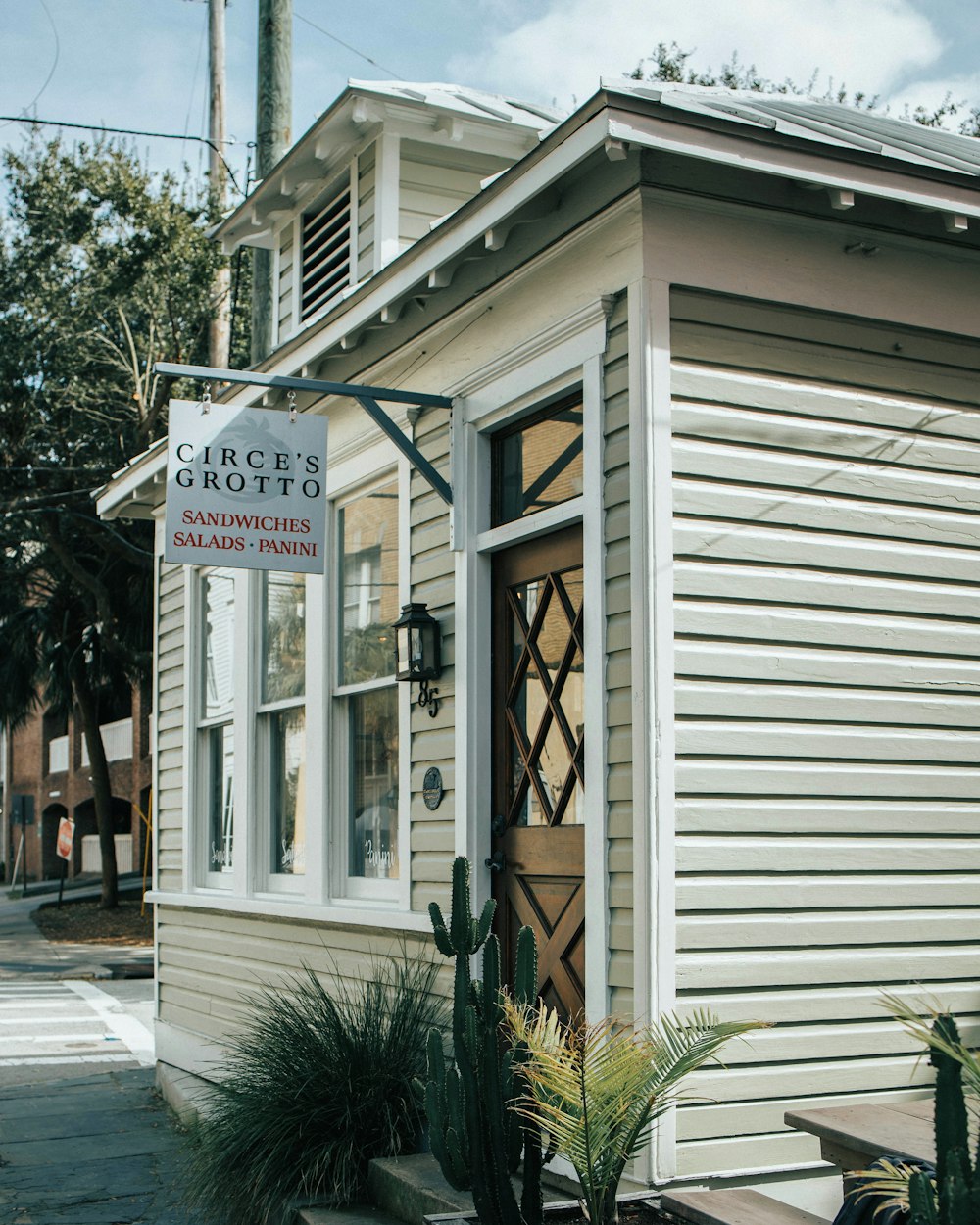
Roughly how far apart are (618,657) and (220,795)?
513 centimetres

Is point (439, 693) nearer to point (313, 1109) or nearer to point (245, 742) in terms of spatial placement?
point (313, 1109)

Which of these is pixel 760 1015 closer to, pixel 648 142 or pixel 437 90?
pixel 648 142

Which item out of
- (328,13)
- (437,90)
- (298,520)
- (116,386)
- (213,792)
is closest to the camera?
(298,520)

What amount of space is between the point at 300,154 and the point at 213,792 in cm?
429

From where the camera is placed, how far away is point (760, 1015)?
16.0 ft

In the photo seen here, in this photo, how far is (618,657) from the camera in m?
5.06

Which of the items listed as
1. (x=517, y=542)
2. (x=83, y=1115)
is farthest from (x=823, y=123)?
(x=83, y=1115)

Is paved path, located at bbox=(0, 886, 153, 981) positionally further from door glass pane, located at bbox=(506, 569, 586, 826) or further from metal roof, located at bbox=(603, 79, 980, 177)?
metal roof, located at bbox=(603, 79, 980, 177)

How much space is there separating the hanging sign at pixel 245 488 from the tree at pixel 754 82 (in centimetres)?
1843

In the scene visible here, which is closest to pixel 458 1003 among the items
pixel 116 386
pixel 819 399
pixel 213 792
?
pixel 819 399

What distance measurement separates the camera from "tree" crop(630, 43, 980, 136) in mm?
22422

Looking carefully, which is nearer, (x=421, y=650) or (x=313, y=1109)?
(x=313, y=1109)

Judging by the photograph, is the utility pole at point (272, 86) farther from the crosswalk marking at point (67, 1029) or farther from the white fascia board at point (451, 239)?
the crosswalk marking at point (67, 1029)

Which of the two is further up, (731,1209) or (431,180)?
(431,180)
